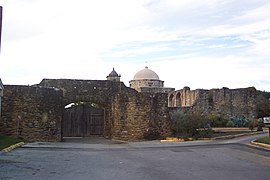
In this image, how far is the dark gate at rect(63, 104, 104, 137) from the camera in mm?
30891

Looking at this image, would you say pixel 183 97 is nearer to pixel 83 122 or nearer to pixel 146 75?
pixel 83 122

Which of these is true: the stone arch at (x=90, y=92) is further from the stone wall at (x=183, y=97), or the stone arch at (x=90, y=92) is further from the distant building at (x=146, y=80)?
the distant building at (x=146, y=80)

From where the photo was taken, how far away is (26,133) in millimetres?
24609

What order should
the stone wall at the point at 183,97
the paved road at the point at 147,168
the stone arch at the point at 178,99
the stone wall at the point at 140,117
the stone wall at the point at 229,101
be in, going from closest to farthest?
the paved road at the point at 147,168, the stone wall at the point at 140,117, the stone wall at the point at 229,101, the stone wall at the point at 183,97, the stone arch at the point at 178,99

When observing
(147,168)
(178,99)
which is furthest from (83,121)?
(147,168)

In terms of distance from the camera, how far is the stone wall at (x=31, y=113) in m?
24.5

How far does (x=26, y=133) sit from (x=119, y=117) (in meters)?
6.14

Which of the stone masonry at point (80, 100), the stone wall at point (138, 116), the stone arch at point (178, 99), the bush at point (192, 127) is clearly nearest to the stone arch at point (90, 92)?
the stone masonry at point (80, 100)

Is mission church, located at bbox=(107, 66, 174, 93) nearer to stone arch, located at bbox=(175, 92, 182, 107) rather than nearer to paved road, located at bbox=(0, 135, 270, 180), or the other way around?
stone arch, located at bbox=(175, 92, 182, 107)

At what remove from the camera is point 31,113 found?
24828mm

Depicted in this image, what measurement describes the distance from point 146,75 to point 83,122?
98.9 feet

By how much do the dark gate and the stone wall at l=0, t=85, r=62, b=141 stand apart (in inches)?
211

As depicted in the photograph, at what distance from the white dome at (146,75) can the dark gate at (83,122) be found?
95.7ft

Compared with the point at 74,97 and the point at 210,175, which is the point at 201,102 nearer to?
the point at 74,97
